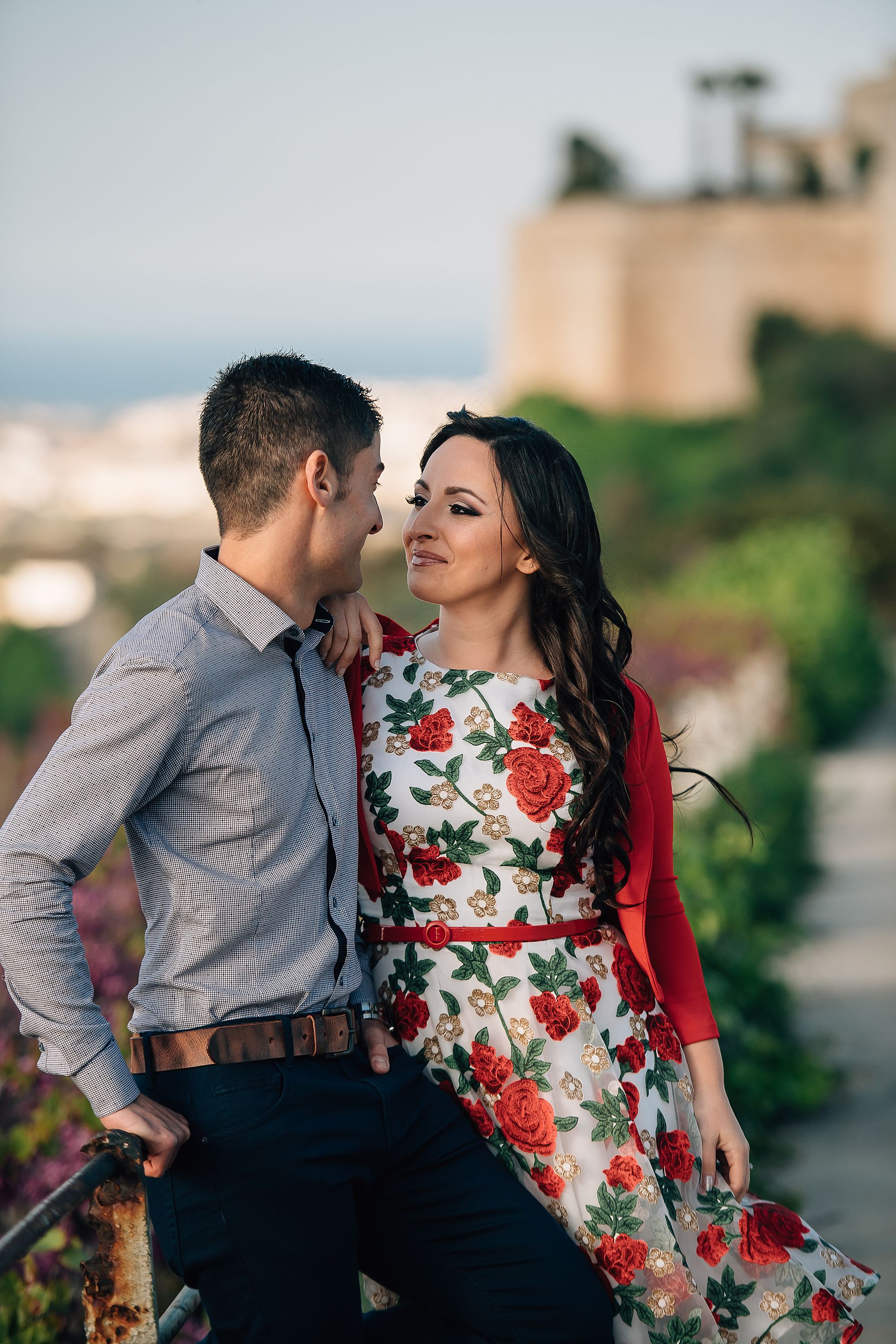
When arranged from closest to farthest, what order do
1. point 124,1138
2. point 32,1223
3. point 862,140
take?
1. point 32,1223
2. point 124,1138
3. point 862,140

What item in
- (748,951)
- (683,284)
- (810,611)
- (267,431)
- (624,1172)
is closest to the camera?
(267,431)

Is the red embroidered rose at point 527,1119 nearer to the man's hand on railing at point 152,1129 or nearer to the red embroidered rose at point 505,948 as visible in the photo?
the red embroidered rose at point 505,948

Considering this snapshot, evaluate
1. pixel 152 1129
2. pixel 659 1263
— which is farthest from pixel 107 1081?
pixel 659 1263

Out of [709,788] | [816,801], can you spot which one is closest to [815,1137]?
[709,788]

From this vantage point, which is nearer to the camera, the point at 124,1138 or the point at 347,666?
the point at 124,1138

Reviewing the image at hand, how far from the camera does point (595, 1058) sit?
1.83 meters

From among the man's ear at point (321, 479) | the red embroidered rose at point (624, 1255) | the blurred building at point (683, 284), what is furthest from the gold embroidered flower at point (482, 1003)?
the blurred building at point (683, 284)

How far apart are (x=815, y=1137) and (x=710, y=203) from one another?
38.9 metres

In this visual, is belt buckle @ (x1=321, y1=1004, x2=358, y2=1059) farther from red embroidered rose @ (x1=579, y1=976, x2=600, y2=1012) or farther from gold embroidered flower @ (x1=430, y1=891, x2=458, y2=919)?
red embroidered rose @ (x1=579, y1=976, x2=600, y2=1012)

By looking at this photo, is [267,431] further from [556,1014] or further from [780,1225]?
[780,1225]

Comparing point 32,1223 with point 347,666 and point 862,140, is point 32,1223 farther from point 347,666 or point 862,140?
point 862,140

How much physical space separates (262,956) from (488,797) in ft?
1.41

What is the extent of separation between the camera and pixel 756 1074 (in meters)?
4.01

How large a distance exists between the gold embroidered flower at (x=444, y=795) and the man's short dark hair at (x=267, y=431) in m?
0.46
